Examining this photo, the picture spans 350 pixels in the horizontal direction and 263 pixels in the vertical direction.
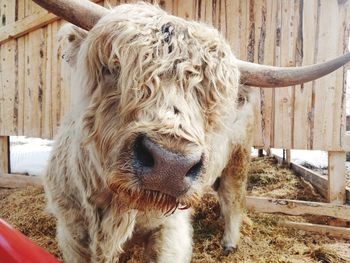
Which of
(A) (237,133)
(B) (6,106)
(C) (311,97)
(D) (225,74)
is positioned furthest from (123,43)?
(B) (6,106)

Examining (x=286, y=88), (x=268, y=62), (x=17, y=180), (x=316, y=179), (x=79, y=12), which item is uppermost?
(x=268, y=62)

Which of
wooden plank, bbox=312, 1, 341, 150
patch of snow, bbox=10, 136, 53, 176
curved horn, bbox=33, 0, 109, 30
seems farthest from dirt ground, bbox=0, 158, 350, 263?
curved horn, bbox=33, 0, 109, 30

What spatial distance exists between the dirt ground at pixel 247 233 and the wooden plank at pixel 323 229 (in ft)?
0.20

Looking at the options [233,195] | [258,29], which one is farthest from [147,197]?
[258,29]

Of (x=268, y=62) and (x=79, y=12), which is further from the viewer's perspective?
(x=268, y=62)

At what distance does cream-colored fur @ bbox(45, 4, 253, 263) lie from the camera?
1636mm

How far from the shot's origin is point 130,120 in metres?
1.67

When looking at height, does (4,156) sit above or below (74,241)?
above

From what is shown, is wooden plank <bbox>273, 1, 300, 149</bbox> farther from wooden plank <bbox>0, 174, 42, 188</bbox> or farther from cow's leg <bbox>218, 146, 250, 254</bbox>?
wooden plank <bbox>0, 174, 42, 188</bbox>

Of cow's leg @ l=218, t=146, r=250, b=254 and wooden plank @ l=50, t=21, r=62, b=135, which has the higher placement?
wooden plank @ l=50, t=21, r=62, b=135

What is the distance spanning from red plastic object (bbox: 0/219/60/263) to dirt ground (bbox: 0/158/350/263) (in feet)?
9.38

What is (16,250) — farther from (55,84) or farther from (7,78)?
(7,78)

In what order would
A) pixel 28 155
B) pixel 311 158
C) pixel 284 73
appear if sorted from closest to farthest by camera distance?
pixel 284 73 → pixel 28 155 → pixel 311 158

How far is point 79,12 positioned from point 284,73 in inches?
49.5
